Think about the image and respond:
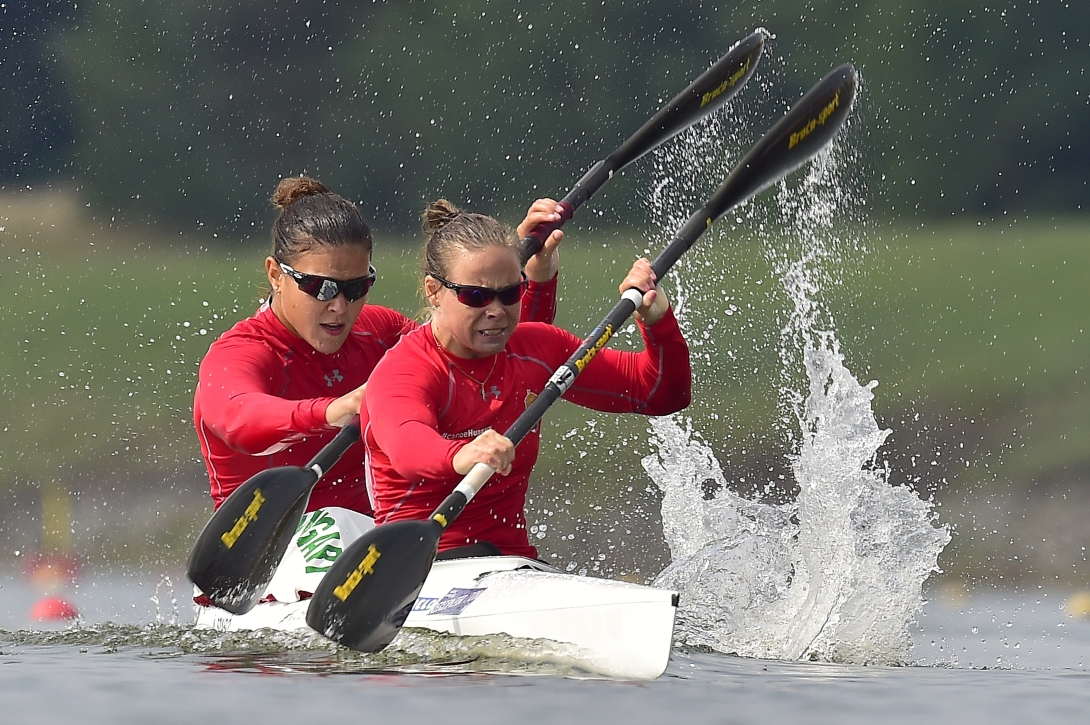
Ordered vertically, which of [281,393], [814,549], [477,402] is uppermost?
[281,393]

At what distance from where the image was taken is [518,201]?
18344 mm

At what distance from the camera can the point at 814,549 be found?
17.8 feet

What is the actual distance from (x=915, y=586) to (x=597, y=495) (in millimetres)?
9555

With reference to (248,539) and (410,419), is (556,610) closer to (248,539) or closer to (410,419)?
(410,419)

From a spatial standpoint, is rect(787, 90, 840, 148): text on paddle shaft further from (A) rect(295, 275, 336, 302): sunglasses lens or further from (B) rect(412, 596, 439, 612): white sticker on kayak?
(B) rect(412, 596, 439, 612): white sticker on kayak

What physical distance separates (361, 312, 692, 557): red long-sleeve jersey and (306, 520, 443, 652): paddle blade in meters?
0.17

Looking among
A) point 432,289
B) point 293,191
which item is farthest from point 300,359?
point 432,289

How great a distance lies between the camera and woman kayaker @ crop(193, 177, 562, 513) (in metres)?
4.68

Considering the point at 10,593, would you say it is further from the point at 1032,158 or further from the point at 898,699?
the point at 1032,158

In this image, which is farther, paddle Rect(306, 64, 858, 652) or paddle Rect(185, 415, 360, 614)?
paddle Rect(185, 415, 360, 614)

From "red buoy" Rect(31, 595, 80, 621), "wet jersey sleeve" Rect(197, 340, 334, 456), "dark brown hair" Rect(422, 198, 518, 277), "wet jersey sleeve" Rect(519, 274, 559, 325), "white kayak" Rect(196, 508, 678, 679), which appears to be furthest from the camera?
"red buoy" Rect(31, 595, 80, 621)

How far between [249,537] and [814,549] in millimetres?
1922

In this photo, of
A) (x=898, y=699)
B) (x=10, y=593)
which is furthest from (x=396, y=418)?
(x=10, y=593)

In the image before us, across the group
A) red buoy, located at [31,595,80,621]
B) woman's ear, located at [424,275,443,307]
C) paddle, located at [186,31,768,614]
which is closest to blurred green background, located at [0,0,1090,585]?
red buoy, located at [31,595,80,621]
